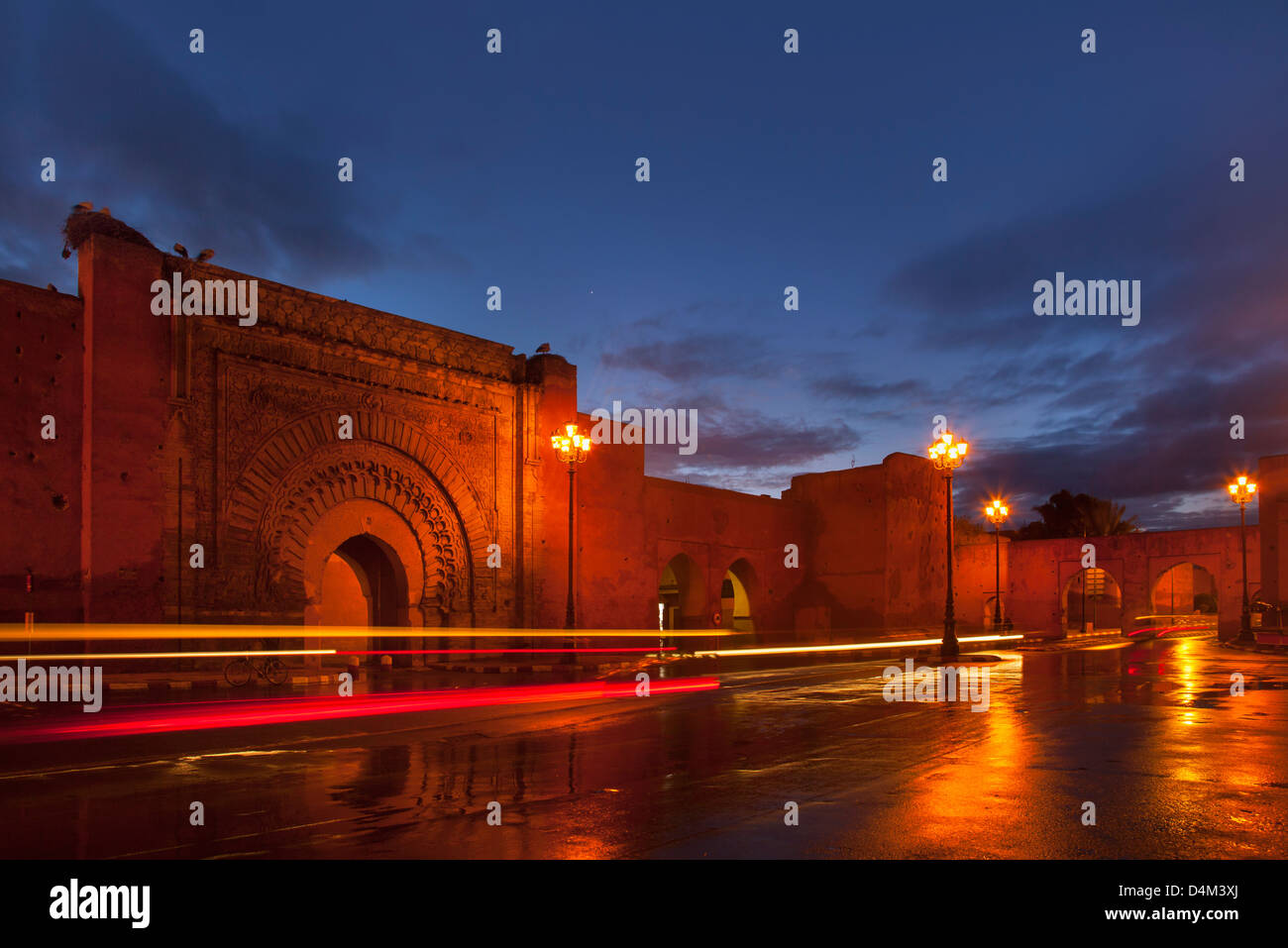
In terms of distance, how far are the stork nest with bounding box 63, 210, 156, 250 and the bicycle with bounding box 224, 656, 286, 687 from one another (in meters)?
7.84

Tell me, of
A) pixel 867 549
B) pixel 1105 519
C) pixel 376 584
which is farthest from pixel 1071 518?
pixel 376 584

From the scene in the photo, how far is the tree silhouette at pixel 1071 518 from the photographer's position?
226ft

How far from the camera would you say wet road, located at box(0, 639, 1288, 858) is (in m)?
5.44

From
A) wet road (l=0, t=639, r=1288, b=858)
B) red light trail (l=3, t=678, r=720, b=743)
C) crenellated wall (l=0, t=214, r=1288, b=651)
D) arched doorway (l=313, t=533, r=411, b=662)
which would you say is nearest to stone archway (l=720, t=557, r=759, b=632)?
crenellated wall (l=0, t=214, r=1288, b=651)

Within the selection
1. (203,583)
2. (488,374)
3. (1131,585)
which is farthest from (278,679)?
(1131,585)

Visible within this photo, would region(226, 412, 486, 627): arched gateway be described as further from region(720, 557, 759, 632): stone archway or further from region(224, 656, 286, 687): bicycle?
region(720, 557, 759, 632): stone archway

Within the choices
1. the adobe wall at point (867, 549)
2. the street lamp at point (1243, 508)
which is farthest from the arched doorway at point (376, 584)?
the street lamp at point (1243, 508)

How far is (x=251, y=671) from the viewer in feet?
55.9

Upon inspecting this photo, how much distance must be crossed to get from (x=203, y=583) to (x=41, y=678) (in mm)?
3088

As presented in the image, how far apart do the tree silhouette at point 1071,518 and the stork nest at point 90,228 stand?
66.4 m

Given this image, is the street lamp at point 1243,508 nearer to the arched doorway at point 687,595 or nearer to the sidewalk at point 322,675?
the arched doorway at point 687,595

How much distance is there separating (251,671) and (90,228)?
27.6 feet

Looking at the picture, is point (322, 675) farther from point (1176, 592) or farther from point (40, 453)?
point (1176, 592)
